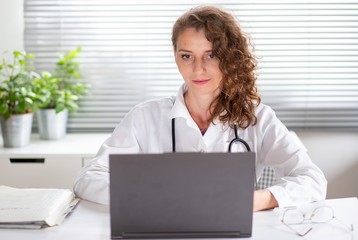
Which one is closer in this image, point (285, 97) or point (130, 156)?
point (130, 156)

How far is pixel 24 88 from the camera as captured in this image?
259cm

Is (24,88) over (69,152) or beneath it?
over

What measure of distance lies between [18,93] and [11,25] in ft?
1.64

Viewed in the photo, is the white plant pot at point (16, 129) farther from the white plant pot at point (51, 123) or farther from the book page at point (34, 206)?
the book page at point (34, 206)

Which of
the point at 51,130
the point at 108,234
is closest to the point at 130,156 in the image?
the point at 108,234

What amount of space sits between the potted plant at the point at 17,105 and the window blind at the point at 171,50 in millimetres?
272

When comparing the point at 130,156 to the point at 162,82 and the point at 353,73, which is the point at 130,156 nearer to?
the point at 162,82

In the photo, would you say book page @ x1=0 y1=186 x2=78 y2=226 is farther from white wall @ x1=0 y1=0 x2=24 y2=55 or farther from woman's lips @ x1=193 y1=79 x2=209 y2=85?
white wall @ x1=0 y1=0 x2=24 y2=55

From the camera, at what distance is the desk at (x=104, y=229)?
132 centimetres

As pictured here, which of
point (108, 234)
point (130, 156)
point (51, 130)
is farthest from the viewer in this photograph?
point (51, 130)

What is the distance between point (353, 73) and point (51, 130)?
1705mm

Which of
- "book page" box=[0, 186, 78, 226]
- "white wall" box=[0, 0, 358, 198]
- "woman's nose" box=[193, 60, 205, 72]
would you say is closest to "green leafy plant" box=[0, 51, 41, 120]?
"book page" box=[0, 186, 78, 226]

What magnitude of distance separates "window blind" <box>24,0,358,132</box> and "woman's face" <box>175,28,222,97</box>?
113 centimetres

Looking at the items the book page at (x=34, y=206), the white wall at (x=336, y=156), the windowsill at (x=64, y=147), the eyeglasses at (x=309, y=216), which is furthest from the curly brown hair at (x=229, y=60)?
the white wall at (x=336, y=156)
